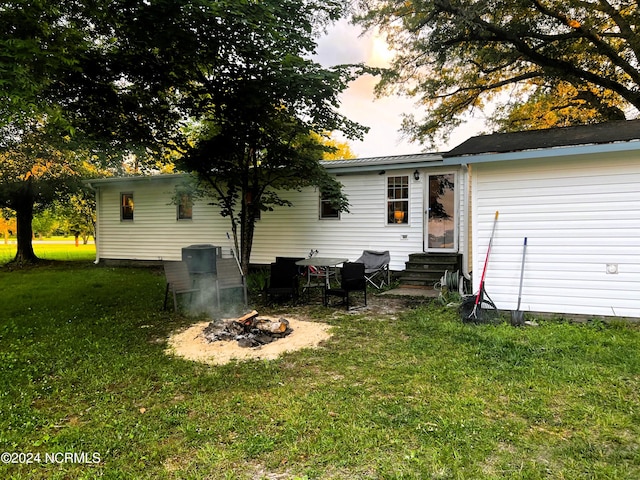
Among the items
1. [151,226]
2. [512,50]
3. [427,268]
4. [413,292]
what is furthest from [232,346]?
[512,50]

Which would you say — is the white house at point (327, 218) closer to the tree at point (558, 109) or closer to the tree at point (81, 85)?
the tree at point (81, 85)

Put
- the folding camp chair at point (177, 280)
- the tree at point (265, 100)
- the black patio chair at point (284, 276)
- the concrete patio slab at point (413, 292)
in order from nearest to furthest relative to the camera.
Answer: the tree at point (265, 100) → the folding camp chair at point (177, 280) → the black patio chair at point (284, 276) → the concrete patio slab at point (413, 292)

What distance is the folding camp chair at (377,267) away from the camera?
341 inches

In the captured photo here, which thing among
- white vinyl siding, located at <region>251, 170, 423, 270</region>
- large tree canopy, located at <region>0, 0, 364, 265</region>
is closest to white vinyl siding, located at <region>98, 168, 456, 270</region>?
white vinyl siding, located at <region>251, 170, 423, 270</region>

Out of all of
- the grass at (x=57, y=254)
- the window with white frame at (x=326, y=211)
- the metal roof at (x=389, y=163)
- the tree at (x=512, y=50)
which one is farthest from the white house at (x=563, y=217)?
the grass at (x=57, y=254)

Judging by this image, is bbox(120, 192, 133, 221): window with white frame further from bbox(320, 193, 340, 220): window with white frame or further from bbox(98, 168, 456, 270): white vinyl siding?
bbox(320, 193, 340, 220): window with white frame

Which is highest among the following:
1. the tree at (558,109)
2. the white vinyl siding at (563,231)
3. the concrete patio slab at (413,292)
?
the tree at (558,109)

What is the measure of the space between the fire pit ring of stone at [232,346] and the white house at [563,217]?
292 cm

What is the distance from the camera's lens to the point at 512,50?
1141 centimetres

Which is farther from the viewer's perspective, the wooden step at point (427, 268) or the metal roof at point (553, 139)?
the wooden step at point (427, 268)

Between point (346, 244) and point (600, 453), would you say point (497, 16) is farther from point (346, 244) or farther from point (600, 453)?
point (600, 453)

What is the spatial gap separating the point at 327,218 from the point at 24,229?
11.9m

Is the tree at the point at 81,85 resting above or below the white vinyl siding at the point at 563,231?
above

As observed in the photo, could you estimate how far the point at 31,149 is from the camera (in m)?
11.7
